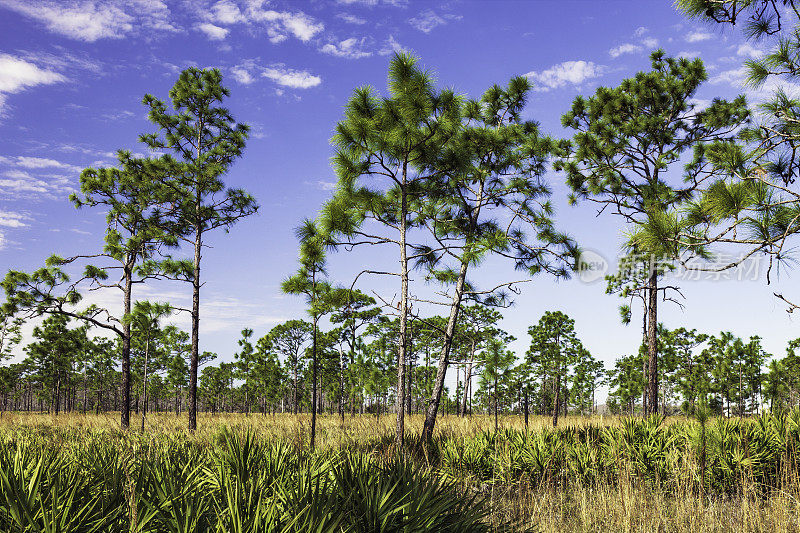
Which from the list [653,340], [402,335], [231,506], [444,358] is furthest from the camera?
[653,340]

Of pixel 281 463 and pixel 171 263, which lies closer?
pixel 281 463

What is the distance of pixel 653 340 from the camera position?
14.6 m

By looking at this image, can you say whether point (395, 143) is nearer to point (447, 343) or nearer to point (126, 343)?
point (447, 343)

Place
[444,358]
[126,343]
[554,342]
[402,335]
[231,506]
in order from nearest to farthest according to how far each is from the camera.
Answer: [231,506]
[402,335]
[444,358]
[126,343]
[554,342]

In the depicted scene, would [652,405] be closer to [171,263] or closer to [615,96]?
[615,96]

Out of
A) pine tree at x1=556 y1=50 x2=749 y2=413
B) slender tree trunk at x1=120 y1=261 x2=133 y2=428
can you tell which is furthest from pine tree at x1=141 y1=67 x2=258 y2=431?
pine tree at x1=556 y1=50 x2=749 y2=413

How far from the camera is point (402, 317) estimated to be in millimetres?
8797

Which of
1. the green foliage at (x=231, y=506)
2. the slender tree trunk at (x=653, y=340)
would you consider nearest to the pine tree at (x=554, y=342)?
the slender tree trunk at (x=653, y=340)

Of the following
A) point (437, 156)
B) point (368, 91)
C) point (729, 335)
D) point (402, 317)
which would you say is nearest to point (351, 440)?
point (402, 317)

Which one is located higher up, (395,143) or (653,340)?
(395,143)

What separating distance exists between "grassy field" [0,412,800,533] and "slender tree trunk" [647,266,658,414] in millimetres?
4898

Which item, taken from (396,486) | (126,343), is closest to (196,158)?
(126,343)

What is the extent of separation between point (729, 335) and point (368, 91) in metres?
37.4

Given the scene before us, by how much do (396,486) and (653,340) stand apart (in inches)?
555
